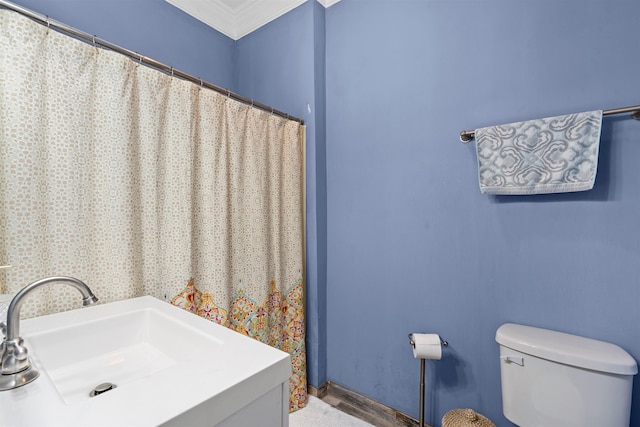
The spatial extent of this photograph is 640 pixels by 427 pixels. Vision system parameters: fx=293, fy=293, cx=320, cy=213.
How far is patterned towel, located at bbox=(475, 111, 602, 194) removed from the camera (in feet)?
3.47

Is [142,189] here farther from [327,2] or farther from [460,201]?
[327,2]

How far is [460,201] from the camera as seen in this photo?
1.39 m

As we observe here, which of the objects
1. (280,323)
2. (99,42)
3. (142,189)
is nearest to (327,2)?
(99,42)

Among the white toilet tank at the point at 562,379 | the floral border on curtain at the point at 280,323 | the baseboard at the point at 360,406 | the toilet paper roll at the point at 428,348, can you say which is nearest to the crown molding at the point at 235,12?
the floral border on curtain at the point at 280,323

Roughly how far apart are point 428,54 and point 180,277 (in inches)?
63.3

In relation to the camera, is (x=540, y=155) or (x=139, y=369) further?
(x=540, y=155)

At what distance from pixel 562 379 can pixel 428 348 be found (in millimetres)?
470

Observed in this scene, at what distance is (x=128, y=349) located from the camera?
1006mm

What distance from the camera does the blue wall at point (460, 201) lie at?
110 centimetres

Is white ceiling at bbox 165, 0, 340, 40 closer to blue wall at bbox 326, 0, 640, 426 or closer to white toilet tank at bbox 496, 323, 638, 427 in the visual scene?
blue wall at bbox 326, 0, 640, 426

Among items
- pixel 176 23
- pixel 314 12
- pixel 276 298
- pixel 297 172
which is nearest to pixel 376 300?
pixel 276 298

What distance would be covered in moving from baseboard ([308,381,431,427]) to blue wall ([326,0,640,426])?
44mm

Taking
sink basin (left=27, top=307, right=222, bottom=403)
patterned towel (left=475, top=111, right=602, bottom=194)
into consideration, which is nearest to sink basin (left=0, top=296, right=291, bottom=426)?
sink basin (left=27, top=307, right=222, bottom=403)

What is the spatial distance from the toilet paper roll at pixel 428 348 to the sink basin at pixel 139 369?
0.80 metres
